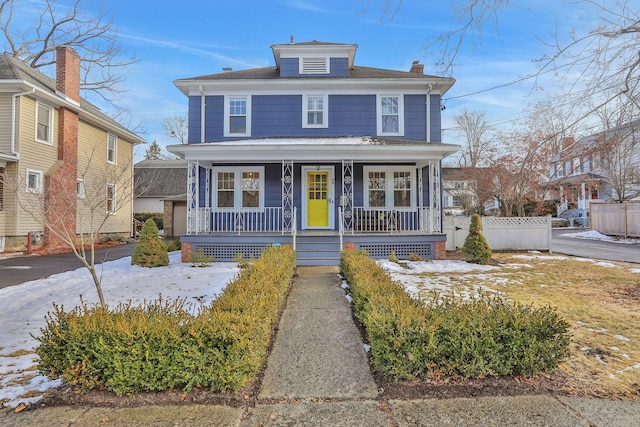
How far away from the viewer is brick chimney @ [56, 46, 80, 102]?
14836 mm

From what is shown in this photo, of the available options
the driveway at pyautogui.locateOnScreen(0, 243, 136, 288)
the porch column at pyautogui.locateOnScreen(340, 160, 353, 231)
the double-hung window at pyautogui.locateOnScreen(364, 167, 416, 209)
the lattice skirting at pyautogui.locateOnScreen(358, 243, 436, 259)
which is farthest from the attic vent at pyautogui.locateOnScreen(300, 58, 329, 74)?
the driveway at pyautogui.locateOnScreen(0, 243, 136, 288)

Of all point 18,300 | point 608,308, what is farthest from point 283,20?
point 608,308

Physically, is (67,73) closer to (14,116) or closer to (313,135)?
(14,116)

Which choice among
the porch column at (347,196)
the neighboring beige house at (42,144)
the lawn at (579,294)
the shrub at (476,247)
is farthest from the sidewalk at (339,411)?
the neighboring beige house at (42,144)

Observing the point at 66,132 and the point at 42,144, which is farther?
the point at 66,132

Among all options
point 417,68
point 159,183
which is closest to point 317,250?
point 417,68

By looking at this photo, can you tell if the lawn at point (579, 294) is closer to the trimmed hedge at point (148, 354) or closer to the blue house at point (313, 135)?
the trimmed hedge at point (148, 354)

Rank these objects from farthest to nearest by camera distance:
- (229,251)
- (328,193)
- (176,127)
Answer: (176,127)
(328,193)
(229,251)

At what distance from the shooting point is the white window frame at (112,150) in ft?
60.9

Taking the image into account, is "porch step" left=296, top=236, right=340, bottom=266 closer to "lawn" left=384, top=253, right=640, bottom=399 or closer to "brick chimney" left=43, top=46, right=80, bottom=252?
"lawn" left=384, top=253, right=640, bottom=399

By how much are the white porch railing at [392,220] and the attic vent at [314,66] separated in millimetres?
5604

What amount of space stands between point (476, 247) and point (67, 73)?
17783 mm

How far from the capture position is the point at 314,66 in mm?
13328

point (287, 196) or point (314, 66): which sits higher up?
point (314, 66)
